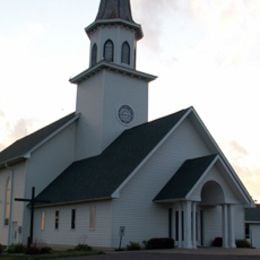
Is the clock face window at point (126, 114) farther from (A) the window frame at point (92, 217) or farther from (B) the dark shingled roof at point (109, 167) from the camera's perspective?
(A) the window frame at point (92, 217)

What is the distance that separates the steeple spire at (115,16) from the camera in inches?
1641

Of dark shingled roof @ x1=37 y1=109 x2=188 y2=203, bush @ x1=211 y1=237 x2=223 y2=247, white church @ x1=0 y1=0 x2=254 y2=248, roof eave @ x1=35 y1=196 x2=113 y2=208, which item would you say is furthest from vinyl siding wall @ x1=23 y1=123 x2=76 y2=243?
bush @ x1=211 y1=237 x2=223 y2=247

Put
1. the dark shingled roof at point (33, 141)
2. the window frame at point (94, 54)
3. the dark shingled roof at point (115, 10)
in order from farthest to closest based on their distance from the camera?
1. the dark shingled roof at point (115, 10)
2. the window frame at point (94, 54)
3. the dark shingled roof at point (33, 141)

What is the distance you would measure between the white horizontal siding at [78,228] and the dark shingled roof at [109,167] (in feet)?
2.67

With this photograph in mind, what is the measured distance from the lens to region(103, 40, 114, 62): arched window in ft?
135

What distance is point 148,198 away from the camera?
3117 cm

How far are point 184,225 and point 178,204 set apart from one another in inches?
56.6

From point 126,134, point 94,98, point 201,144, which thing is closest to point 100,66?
point 94,98

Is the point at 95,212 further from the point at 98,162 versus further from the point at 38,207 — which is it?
the point at 38,207

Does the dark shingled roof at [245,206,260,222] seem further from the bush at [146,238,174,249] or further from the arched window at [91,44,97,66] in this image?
the bush at [146,238,174,249]

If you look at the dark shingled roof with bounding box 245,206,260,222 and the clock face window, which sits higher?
the clock face window

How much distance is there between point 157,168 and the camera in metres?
32.0

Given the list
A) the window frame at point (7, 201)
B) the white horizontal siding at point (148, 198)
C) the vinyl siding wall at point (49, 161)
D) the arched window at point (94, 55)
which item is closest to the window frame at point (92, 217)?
the white horizontal siding at point (148, 198)

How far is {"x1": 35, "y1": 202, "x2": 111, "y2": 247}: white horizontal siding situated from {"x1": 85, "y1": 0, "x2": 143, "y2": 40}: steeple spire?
51.4ft
